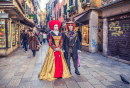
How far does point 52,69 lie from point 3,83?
147 cm

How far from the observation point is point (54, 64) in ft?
13.8

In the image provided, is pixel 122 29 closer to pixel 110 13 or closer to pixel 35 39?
pixel 110 13

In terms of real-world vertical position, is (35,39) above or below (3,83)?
above

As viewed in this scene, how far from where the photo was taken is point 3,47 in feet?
29.8

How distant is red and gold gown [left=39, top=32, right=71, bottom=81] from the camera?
4.16 metres

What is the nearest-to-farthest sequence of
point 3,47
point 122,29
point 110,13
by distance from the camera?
1. point 122,29
2. point 110,13
3. point 3,47

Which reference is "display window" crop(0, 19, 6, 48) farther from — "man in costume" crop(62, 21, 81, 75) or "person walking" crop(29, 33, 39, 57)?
"man in costume" crop(62, 21, 81, 75)

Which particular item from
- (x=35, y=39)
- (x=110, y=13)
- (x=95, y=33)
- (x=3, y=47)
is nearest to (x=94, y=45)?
(x=95, y=33)

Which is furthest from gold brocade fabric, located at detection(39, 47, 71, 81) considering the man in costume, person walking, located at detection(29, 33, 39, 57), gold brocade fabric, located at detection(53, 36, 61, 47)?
person walking, located at detection(29, 33, 39, 57)

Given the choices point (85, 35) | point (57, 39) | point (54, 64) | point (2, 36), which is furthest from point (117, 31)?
point (2, 36)

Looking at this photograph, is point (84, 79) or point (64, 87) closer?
point (64, 87)

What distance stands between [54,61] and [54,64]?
0.31 feet

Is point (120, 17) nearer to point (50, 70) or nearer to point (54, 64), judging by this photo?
point (54, 64)

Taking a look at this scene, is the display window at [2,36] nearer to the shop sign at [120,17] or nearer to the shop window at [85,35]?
the shop window at [85,35]
